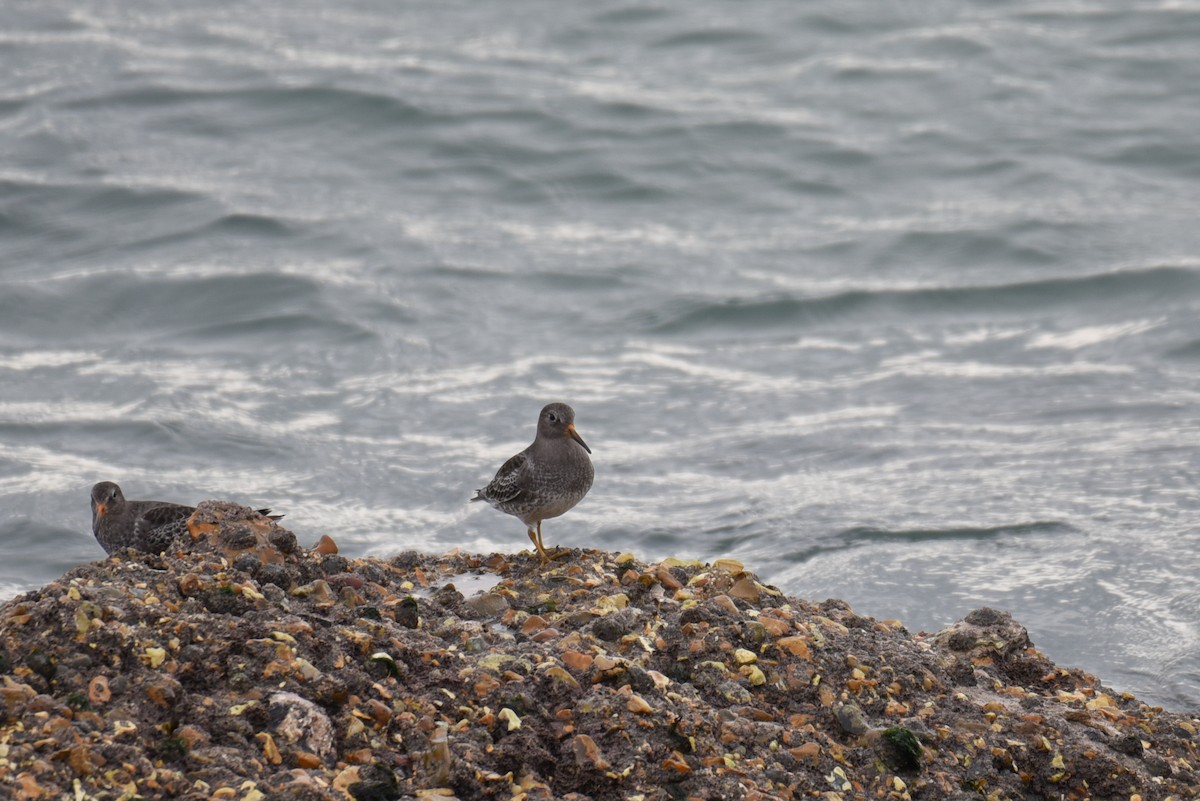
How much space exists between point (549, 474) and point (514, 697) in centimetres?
272

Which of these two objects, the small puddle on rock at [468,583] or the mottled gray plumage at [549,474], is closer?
the small puddle on rock at [468,583]

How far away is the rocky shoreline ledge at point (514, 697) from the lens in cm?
464

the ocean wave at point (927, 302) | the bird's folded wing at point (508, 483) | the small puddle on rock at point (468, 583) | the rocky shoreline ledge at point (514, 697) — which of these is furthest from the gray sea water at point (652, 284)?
the small puddle on rock at point (468, 583)

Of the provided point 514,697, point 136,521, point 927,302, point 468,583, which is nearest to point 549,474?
point 468,583

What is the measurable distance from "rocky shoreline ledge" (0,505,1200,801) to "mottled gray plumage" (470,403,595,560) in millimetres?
1163

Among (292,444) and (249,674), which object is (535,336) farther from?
(249,674)

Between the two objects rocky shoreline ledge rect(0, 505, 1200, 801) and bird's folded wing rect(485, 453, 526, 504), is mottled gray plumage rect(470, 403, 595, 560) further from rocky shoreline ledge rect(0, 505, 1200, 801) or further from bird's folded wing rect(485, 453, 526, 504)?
rocky shoreline ledge rect(0, 505, 1200, 801)

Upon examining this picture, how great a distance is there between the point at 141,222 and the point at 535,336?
5.87m

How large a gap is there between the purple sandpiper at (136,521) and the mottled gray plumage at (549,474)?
4.58 feet

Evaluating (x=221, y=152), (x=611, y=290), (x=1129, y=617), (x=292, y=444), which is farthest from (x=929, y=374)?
(x=221, y=152)

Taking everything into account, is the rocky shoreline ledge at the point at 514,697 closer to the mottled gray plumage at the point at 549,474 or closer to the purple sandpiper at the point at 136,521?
the purple sandpiper at the point at 136,521

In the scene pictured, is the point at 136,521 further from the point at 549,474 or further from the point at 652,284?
the point at 652,284

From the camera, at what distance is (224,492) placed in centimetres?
1080

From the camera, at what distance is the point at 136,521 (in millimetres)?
7289
